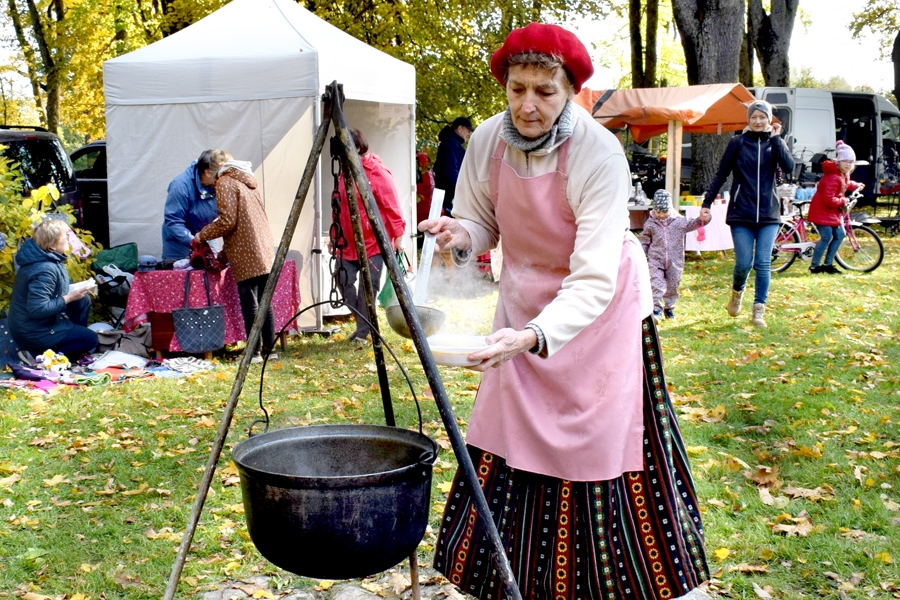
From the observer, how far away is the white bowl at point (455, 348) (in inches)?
89.0

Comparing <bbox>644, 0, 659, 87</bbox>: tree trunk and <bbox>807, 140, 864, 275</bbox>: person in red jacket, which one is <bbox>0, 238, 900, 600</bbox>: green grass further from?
<bbox>644, 0, 659, 87</bbox>: tree trunk

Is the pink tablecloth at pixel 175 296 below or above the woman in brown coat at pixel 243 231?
below

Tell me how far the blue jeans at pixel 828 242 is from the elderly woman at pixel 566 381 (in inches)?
389

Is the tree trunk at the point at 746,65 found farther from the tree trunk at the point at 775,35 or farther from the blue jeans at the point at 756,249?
the blue jeans at the point at 756,249

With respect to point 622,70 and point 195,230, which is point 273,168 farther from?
point 622,70

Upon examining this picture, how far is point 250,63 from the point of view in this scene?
339 inches

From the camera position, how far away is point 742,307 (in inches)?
376

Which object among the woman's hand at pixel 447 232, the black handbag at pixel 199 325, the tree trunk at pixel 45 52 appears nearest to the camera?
the woman's hand at pixel 447 232

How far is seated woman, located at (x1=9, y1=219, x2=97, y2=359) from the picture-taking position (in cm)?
701

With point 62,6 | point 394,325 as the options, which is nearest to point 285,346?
point 394,325

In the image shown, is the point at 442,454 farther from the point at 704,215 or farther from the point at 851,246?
the point at 851,246

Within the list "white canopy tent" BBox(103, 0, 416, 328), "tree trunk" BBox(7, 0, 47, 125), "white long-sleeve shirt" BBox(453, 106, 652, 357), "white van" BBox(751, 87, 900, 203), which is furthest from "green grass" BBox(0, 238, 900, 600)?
"tree trunk" BBox(7, 0, 47, 125)

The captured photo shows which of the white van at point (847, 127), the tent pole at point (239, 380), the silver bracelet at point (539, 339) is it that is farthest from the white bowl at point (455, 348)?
the white van at point (847, 127)

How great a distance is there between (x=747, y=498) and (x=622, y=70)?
4460 cm
